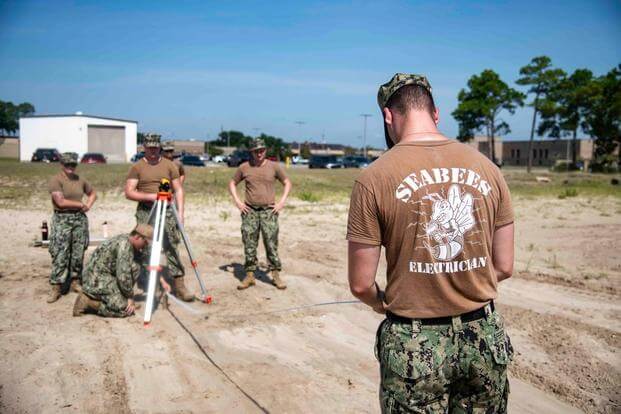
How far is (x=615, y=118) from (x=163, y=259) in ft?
133

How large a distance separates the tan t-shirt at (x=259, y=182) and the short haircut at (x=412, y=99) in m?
5.01

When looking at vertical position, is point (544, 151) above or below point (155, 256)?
above

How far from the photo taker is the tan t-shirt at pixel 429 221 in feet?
6.68

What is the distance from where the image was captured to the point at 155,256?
5316mm

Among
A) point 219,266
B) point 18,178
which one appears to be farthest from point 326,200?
point 18,178

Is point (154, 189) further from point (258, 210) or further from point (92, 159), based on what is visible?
point (92, 159)

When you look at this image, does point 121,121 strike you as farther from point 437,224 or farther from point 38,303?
point 437,224

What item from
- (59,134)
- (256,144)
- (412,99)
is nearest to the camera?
(412,99)

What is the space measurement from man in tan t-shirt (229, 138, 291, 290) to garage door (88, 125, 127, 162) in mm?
53078

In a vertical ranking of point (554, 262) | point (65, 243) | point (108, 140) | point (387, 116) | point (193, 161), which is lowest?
point (554, 262)

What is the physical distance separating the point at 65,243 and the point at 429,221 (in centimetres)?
567

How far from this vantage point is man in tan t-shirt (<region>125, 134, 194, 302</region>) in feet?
20.8

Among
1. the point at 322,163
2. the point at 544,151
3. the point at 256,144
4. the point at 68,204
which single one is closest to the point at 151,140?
the point at 68,204

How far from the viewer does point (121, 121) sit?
59156 millimetres
